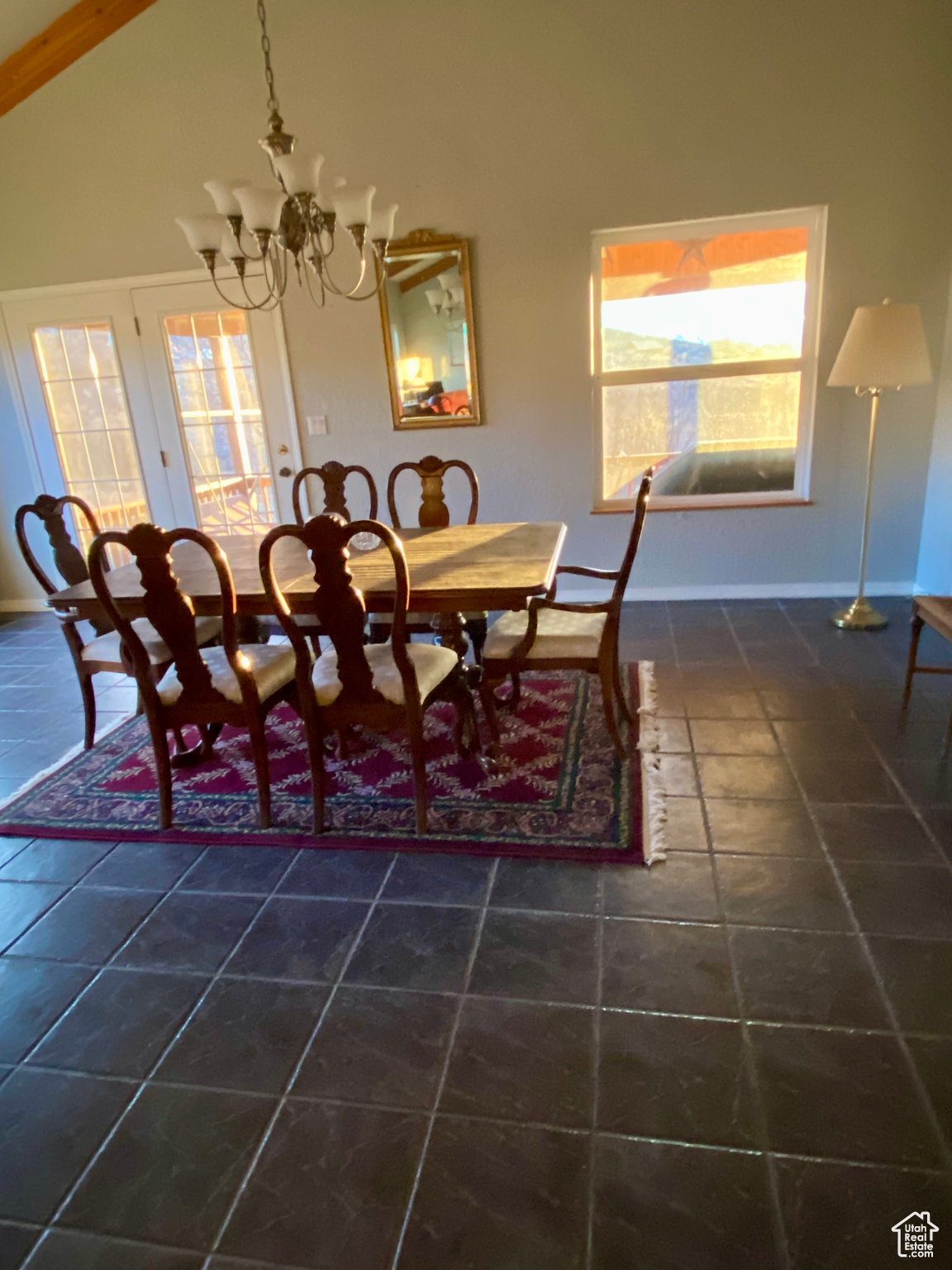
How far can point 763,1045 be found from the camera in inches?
58.8

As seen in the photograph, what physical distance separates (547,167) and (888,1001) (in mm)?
3785

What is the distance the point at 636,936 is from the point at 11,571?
4.83 meters

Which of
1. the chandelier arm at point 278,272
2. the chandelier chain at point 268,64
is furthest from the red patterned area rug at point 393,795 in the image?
the chandelier chain at point 268,64

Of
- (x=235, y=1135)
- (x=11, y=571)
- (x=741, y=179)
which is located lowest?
(x=235, y=1135)

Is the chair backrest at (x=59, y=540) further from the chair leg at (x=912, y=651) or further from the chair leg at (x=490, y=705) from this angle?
the chair leg at (x=912, y=651)

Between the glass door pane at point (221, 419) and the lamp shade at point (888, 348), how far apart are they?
10.1 ft

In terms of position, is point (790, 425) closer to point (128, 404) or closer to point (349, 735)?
point (349, 735)

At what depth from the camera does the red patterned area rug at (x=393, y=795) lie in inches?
87.7

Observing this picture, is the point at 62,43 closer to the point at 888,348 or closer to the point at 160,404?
the point at 160,404

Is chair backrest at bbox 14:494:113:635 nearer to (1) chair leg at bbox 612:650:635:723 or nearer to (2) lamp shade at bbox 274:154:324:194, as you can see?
(2) lamp shade at bbox 274:154:324:194

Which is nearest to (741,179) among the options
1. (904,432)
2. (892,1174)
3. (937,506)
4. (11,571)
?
(904,432)

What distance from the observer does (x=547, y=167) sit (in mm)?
3713

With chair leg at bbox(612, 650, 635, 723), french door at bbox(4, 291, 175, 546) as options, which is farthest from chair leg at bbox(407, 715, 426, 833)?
french door at bbox(4, 291, 175, 546)

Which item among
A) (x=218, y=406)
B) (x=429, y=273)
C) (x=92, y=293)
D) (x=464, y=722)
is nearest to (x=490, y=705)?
(x=464, y=722)
